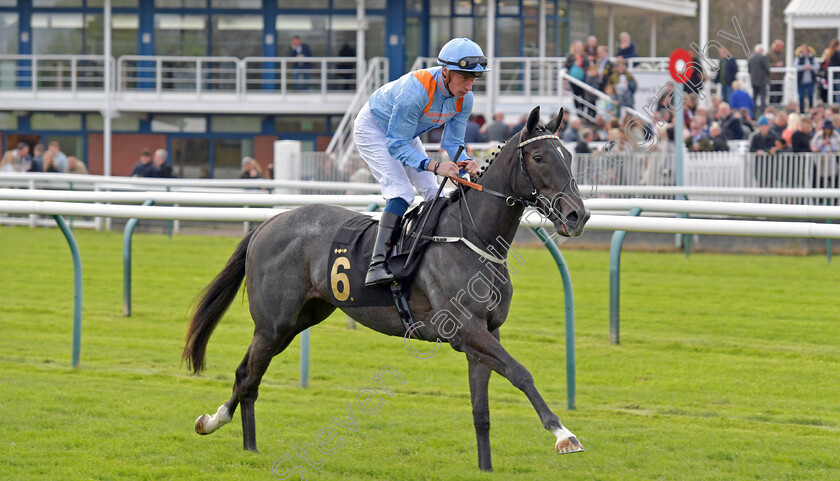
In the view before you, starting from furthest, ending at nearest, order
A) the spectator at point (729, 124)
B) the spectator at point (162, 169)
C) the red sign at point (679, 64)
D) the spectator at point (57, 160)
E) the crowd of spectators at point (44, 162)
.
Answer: the spectator at point (57, 160) < the crowd of spectators at point (44, 162) < the spectator at point (162, 169) < the spectator at point (729, 124) < the red sign at point (679, 64)

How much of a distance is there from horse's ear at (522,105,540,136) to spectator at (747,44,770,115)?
11889 millimetres

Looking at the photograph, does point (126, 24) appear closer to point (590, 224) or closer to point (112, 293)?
point (112, 293)

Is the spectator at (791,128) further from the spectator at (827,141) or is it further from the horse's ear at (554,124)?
the horse's ear at (554,124)

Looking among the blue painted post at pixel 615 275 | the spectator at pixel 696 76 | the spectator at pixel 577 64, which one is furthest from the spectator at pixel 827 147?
the blue painted post at pixel 615 275

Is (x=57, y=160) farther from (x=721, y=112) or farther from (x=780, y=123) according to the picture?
(x=780, y=123)

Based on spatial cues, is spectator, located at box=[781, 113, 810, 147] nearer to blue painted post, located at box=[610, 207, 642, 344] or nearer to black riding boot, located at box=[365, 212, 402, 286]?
blue painted post, located at box=[610, 207, 642, 344]

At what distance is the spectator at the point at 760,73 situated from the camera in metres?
15.5

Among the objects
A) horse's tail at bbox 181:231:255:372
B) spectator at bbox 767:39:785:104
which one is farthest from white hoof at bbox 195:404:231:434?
spectator at bbox 767:39:785:104

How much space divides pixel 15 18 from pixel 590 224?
21.3 metres

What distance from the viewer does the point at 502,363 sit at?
4.33 meters

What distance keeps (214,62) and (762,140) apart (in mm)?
12788

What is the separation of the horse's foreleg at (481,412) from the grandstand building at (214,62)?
17.2m

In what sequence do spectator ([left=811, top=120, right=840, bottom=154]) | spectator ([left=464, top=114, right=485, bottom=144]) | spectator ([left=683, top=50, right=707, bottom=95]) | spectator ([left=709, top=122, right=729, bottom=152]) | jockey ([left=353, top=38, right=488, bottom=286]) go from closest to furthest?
jockey ([left=353, top=38, right=488, bottom=286]), spectator ([left=683, top=50, right=707, bottom=95]), spectator ([left=811, top=120, right=840, bottom=154]), spectator ([left=709, top=122, right=729, bottom=152]), spectator ([left=464, top=114, right=485, bottom=144])

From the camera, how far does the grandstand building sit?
22141 mm
